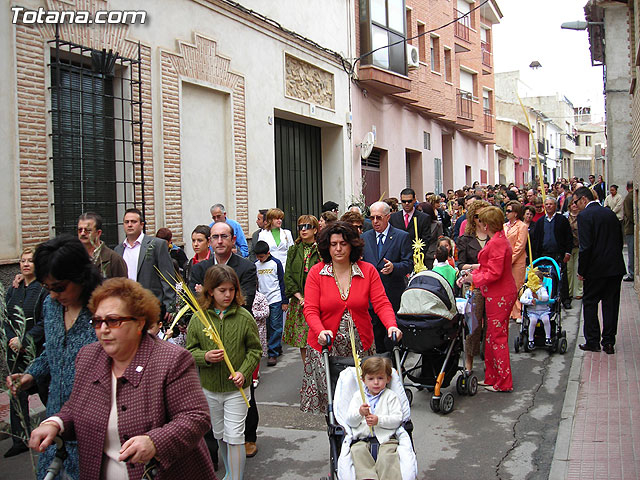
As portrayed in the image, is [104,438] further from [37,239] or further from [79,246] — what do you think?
[37,239]

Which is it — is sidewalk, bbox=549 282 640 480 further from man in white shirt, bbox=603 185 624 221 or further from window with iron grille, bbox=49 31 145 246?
man in white shirt, bbox=603 185 624 221

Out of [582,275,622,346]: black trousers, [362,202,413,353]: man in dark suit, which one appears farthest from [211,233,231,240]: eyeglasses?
[582,275,622,346]: black trousers

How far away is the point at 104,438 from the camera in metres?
2.91

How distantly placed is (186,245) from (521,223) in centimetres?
554

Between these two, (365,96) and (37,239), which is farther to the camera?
(365,96)

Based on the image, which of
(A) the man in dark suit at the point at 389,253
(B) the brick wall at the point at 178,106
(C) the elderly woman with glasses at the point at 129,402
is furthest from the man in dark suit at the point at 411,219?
(C) the elderly woman with glasses at the point at 129,402

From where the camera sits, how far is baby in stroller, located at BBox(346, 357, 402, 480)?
161 inches

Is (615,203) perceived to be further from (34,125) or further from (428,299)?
(34,125)

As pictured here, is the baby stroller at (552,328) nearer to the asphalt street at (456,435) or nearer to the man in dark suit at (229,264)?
the asphalt street at (456,435)

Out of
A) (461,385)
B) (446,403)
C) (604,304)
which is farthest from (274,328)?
(604,304)

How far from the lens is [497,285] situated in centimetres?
725

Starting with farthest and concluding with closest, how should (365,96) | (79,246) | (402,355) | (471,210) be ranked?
(365,96) → (471,210) → (402,355) → (79,246)

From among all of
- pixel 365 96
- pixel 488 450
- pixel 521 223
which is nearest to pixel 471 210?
pixel 521 223

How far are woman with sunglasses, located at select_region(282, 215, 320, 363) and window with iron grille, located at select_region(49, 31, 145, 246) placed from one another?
3.19 m
